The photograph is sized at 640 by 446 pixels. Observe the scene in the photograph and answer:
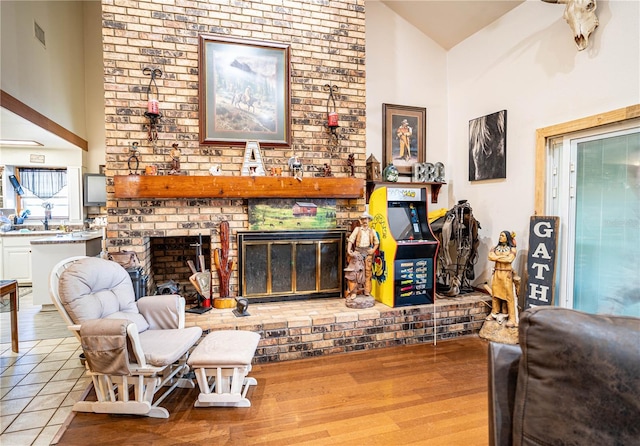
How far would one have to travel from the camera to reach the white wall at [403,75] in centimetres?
444

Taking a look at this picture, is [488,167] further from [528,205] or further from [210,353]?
[210,353]

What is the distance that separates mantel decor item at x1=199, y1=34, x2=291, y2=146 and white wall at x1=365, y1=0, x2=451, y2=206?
1327 mm

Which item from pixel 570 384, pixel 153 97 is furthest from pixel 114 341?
pixel 153 97

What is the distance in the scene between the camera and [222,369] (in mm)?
2215

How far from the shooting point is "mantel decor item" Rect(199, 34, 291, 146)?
343 cm

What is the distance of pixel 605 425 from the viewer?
0.90 meters

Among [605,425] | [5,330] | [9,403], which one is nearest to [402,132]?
[605,425]

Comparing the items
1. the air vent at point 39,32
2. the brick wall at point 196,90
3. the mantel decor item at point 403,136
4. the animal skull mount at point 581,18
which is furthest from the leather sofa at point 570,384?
the air vent at point 39,32

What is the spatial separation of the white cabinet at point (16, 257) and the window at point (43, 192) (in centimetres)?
84

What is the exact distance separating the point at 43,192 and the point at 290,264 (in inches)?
216

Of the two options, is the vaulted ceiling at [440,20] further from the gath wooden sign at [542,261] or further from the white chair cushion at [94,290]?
the white chair cushion at [94,290]

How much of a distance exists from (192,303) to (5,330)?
2087mm

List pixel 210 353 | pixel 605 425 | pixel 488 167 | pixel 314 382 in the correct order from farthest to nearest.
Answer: pixel 488 167 < pixel 314 382 < pixel 210 353 < pixel 605 425

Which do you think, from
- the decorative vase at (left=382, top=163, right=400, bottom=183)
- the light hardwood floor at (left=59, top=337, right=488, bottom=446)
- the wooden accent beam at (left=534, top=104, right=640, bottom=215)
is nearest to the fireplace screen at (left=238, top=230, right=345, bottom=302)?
the light hardwood floor at (left=59, top=337, right=488, bottom=446)
